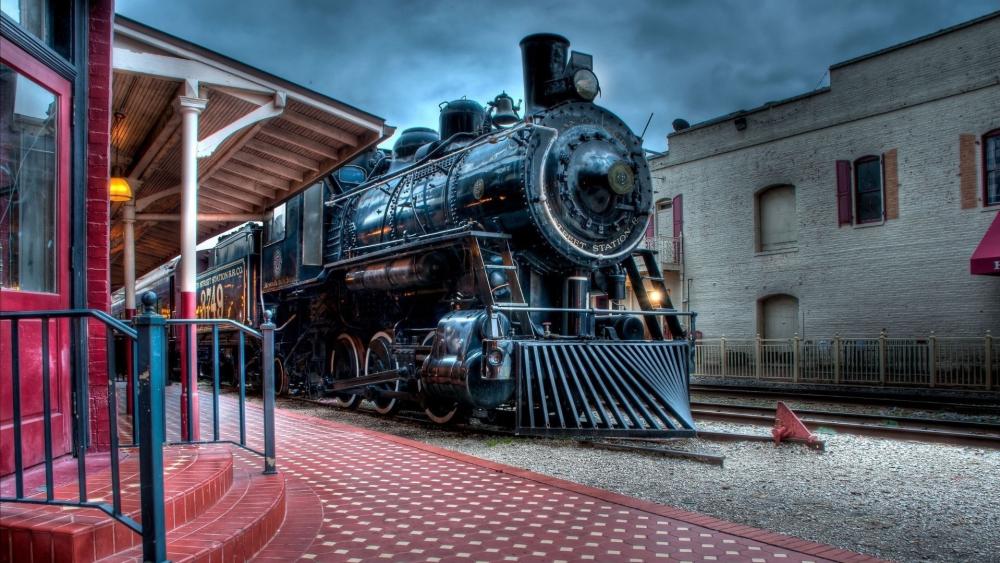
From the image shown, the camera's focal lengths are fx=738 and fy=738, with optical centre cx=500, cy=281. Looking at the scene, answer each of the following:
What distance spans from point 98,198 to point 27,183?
68 centimetres

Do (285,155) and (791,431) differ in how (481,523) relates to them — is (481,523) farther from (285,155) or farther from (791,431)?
(285,155)

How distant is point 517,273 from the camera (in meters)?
8.06

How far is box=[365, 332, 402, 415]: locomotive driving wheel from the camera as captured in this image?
941 centimetres

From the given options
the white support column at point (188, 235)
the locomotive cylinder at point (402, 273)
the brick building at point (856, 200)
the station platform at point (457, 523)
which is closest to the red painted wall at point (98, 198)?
the station platform at point (457, 523)

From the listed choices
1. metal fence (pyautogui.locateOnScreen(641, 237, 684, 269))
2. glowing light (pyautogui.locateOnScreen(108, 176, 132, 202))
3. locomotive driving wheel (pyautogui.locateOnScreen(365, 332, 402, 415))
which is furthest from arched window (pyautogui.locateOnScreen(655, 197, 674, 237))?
glowing light (pyautogui.locateOnScreen(108, 176, 132, 202))

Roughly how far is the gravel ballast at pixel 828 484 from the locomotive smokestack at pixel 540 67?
4.00 metres

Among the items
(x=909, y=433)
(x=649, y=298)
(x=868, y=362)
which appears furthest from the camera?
(x=868, y=362)

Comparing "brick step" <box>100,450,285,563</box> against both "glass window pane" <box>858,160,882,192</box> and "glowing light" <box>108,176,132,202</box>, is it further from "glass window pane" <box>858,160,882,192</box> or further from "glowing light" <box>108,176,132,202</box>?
"glass window pane" <box>858,160,882,192</box>

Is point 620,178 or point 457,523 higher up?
point 620,178

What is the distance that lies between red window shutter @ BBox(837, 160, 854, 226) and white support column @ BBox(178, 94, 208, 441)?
15892 millimetres

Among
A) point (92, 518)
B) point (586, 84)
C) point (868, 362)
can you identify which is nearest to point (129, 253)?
point (586, 84)

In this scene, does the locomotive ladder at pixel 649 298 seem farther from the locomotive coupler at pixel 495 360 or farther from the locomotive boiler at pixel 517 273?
the locomotive coupler at pixel 495 360

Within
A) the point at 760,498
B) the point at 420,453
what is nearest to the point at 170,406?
the point at 420,453

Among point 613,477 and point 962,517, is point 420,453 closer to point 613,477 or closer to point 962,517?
point 613,477
